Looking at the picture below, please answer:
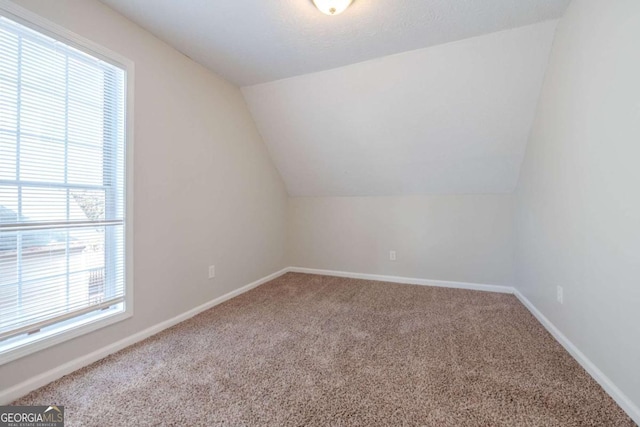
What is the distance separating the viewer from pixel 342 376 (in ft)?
5.19

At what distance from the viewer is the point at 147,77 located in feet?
6.62

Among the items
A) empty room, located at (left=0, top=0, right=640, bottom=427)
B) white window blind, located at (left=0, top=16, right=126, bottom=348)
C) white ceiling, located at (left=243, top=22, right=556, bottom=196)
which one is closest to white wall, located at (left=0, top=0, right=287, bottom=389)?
empty room, located at (left=0, top=0, right=640, bottom=427)

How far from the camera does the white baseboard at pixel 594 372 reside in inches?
49.8

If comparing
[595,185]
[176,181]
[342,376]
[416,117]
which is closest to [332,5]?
[416,117]

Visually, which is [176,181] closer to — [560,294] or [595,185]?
[595,185]

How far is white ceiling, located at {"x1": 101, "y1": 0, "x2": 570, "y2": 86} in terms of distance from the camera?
1747 mm

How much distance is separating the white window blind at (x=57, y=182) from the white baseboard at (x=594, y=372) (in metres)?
2.94

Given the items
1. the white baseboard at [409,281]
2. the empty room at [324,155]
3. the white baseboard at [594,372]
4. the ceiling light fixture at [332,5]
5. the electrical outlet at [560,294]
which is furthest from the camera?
the white baseboard at [409,281]

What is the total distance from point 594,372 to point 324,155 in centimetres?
286

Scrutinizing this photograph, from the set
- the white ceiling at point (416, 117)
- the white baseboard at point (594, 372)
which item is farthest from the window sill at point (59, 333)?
the white baseboard at point (594, 372)

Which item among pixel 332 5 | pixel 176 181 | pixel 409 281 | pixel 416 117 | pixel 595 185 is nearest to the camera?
pixel 595 185

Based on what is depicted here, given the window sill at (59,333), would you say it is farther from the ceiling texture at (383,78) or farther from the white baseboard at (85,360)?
the ceiling texture at (383,78)

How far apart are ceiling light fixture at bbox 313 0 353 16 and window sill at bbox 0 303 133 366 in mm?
A: 2416

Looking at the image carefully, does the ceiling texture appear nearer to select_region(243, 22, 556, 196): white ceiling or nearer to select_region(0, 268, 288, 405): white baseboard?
select_region(243, 22, 556, 196): white ceiling
